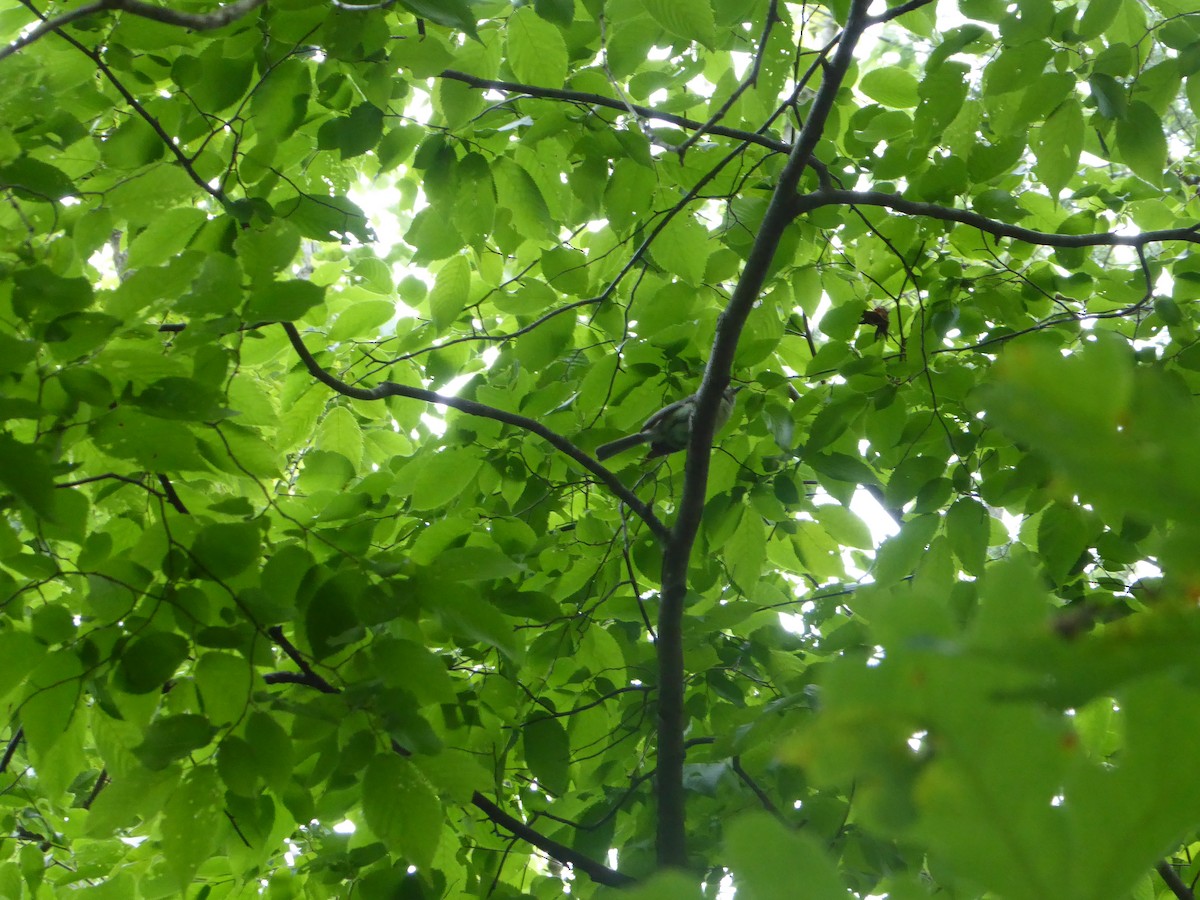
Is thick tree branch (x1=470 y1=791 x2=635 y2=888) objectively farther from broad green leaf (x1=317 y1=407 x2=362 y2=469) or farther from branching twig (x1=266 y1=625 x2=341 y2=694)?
broad green leaf (x1=317 y1=407 x2=362 y2=469)

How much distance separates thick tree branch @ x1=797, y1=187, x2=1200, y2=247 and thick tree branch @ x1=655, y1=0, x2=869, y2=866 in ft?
0.33

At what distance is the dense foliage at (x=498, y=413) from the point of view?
1.37 meters

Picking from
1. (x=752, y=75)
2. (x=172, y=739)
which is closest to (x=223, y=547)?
(x=172, y=739)

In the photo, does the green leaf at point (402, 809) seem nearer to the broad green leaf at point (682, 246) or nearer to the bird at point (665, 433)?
the bird at point (665, 433)

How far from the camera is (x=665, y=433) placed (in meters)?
2.74

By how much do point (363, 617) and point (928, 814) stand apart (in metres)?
1.19

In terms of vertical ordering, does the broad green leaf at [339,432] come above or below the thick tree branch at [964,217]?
below

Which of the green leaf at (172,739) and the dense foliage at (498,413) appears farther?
the dense foliage at (498,413)

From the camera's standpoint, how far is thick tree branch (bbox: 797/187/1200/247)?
2166 millimetres

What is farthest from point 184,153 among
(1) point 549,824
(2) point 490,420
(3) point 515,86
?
(1) point 549,824

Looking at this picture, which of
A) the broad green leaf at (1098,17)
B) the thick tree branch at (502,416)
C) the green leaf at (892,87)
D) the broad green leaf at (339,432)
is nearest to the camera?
the broad green leaf at (1098,17)

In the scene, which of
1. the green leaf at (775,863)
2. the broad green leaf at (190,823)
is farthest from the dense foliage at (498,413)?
the green leaf at (775,863)

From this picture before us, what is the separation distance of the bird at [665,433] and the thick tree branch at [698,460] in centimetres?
39

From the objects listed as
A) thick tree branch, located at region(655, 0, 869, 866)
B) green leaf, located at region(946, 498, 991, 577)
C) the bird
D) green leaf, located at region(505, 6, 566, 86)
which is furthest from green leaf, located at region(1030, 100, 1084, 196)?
green leaf, located at region(505, 6, 566, 86)
